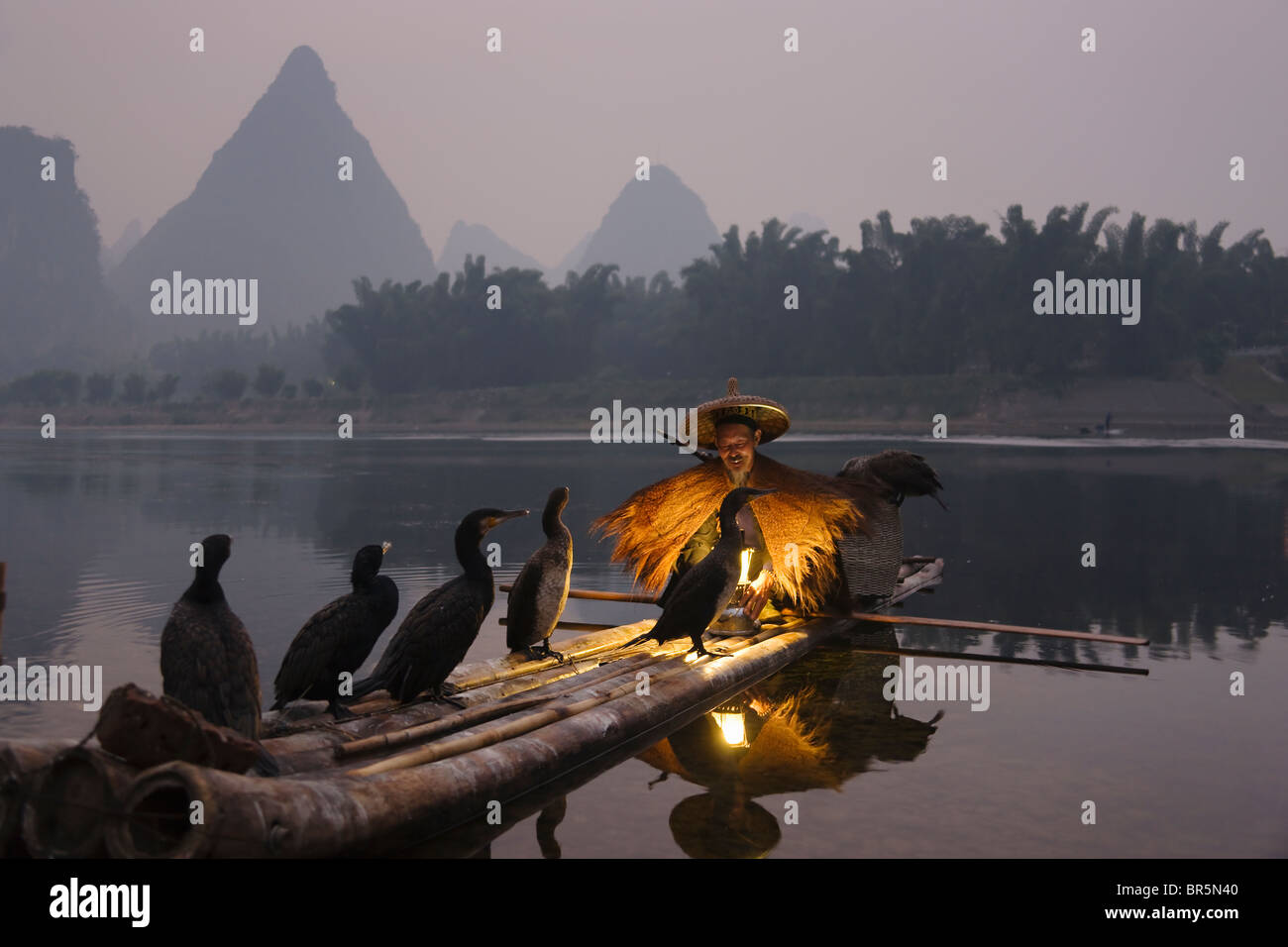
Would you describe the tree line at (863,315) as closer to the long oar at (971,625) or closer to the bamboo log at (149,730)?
the long oar at (971,625)

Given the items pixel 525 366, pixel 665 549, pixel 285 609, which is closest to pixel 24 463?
pixel 285 609

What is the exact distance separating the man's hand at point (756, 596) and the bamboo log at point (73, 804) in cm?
666

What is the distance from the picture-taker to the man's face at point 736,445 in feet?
32.8

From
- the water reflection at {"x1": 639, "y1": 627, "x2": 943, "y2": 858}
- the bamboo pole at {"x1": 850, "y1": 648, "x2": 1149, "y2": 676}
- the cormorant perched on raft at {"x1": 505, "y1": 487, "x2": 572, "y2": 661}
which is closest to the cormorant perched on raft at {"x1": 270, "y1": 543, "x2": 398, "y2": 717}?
the cormorant perched on raft at {"x1": 505, "y1": 487, "x2": 572, "y2": 661}

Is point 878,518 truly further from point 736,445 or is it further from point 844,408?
point 844,408

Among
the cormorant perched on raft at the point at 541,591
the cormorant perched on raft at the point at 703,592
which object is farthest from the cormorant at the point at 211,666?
the cormorant perched on raft at the point at 703,592

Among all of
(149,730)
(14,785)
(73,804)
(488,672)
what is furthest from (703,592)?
(14,785)

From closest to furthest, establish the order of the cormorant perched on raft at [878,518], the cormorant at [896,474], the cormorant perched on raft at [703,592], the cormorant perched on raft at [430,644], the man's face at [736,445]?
the cormorant perched on raft at [430,644] → the cormorant perched on raft at [703,592] → the man's face at [736,445] → the cormorant perched on raft at [878,518] → the cormorant at [896,474]

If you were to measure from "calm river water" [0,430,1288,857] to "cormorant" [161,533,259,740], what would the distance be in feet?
4.97

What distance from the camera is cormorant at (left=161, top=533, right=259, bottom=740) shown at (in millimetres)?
5250

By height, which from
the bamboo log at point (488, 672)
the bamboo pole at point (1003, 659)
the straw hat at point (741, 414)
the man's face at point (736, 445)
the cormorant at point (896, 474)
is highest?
the straw hat at point (741, 414)

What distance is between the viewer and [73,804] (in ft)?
13.8

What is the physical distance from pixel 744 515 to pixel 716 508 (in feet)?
1.55
